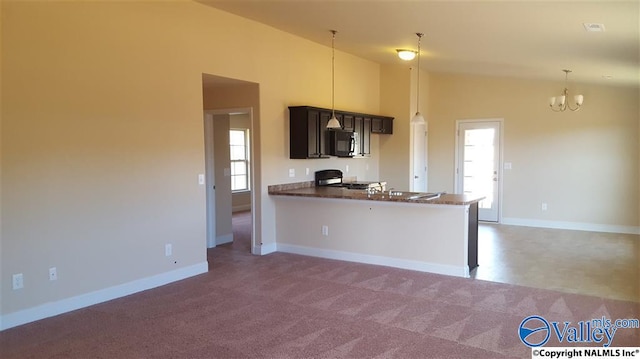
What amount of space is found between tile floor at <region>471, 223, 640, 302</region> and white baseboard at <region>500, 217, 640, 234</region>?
0.23m

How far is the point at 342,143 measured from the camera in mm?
7227

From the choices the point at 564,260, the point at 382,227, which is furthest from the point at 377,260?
the point at 564,260

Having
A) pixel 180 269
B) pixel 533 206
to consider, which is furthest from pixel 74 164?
pixel 533 206

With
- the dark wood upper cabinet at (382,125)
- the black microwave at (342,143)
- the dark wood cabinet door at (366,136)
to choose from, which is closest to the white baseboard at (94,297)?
the black microwave at (342,143)

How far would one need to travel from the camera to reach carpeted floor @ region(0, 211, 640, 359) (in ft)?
10.7

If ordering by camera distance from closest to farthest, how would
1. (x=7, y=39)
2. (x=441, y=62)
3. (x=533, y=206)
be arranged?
(x=7, y=39) < (x=441, y=62) < (x=533, y=206)

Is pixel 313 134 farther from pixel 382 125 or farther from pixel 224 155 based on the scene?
pixel 382 125

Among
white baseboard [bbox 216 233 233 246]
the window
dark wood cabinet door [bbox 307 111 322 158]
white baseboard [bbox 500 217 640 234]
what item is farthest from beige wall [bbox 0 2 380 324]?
white baseboard [bbox 500 217 640 234]

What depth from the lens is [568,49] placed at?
514 centimetres

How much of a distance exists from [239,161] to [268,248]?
5007 millimetres

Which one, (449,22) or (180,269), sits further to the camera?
(180,269)

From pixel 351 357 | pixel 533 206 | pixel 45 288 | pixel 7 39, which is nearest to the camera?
pixel 351 357

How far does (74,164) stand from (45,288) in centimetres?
110

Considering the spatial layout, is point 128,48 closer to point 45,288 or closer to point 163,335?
point 45,288
